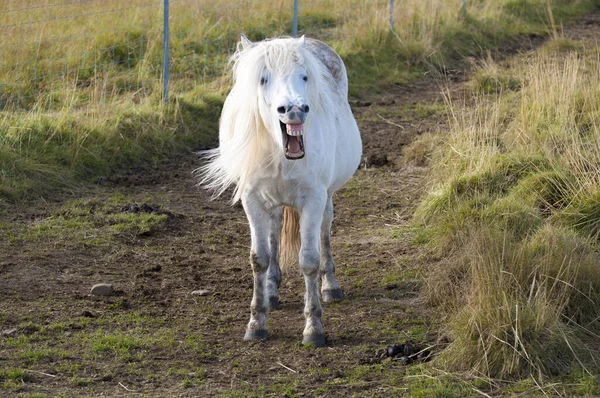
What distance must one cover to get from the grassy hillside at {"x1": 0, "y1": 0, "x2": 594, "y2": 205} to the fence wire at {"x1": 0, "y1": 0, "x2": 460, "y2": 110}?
0.02 metres

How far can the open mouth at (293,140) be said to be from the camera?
445cm

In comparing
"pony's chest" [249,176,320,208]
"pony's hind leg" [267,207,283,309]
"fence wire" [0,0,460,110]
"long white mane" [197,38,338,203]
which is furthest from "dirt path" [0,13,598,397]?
"fence wire" [0,0,460,110]

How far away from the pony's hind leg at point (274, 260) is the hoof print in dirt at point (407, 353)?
1.03 m

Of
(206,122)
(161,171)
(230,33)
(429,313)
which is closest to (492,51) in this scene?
(230,33)

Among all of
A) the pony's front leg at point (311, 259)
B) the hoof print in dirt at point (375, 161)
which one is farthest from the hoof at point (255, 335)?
the hoof print in dirt at point (375, 161)

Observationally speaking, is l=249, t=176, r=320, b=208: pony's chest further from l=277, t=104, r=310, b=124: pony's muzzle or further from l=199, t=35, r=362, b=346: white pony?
l=277, t=104, r=310, b=124: pony's muzzle

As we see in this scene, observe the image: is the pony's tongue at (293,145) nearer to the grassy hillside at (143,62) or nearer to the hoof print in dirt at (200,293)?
the hoof print in dirt at (200,293)

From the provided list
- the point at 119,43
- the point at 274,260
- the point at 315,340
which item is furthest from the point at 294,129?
the point at 119,43

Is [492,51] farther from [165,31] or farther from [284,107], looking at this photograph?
[284,107]

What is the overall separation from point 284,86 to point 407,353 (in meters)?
1.50

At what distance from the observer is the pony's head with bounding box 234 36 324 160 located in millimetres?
4445

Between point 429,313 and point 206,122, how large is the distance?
14.9ft

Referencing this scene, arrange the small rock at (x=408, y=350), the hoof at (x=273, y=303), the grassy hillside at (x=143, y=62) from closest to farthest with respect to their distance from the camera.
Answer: the small rock at (x=408, y=350), the hoof at (x=273, y=303), the grassy hillside at (x=143, y=62)

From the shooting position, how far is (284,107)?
443cm
